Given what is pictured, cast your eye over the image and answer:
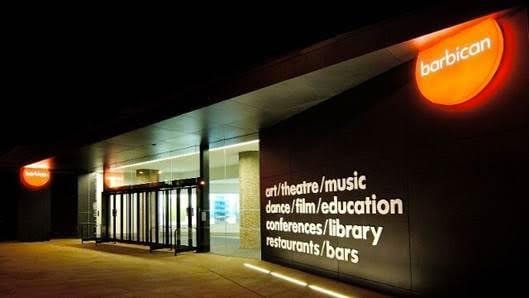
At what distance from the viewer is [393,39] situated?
6152 mm

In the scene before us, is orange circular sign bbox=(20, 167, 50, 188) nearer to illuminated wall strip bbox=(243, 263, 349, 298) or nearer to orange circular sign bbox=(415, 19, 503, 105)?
illuminated wall strip bbox=(243, 263, 349, 298)

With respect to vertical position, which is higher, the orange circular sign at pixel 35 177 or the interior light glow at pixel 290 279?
the orange circular sign at pixel 35 177

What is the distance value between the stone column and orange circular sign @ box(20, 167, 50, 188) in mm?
11871

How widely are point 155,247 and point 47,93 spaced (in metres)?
7.17

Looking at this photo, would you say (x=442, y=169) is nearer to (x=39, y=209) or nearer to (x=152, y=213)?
(x=152, y=213)

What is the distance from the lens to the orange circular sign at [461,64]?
554 cm

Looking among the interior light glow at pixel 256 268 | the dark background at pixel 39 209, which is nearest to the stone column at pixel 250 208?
the interior light glow at pixel 256 268

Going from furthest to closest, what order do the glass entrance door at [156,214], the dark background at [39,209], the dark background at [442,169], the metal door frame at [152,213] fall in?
the dark background at [39,209] < the glass entrance door at [156,214] < the metal door frame at [152,213] < the dark background at [442,169]

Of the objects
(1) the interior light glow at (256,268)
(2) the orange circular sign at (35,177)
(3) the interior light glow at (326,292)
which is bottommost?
(1) the interior light glow at (256,268)

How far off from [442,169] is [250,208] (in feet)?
30.2

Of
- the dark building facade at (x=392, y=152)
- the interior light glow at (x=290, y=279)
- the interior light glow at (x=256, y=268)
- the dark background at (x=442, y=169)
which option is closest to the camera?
the dark background at (x=442, y=169)

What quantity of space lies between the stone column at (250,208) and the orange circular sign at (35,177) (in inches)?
467

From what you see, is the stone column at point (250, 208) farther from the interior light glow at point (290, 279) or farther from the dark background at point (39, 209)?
the dark background at point (39, 209)

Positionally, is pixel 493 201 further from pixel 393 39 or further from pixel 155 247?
pixel 155 247
